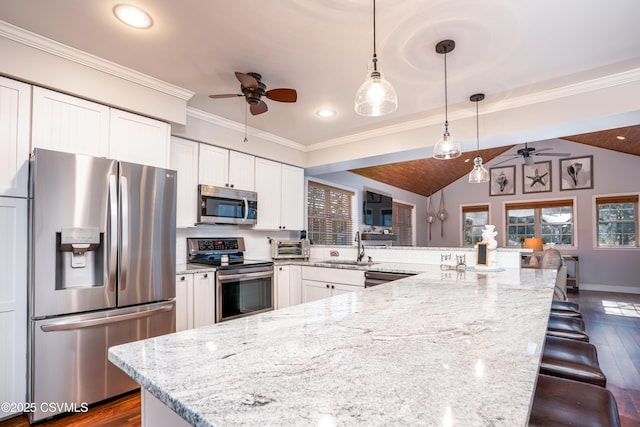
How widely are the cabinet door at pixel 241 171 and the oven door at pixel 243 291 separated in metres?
1.00

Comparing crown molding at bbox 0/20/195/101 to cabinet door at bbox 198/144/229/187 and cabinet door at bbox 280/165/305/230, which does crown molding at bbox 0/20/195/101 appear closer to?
cabinet door at bbox 198/144/229/187

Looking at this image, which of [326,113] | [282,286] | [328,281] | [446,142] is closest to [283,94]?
[326,113]

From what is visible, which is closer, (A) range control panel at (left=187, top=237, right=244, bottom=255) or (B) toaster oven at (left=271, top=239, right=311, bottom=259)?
A: (A) range control panel at (left=187, top=237, right=244, bottom=255)

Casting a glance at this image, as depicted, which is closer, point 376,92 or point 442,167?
point 376,92

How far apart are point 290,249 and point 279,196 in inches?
27.9

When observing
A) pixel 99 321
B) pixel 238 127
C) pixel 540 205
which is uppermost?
pixel 238 127

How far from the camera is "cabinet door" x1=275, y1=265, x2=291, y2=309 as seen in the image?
377 cm

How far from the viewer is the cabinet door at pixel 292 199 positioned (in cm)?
437

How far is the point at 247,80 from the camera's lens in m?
2.45

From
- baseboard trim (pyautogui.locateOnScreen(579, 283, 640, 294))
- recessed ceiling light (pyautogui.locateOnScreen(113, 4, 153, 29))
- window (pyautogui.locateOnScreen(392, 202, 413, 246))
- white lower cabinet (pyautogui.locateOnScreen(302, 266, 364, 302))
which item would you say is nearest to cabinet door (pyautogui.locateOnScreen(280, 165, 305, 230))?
white lower cabinet (pyautogui.locateOnScreen(302, 266, 364, 302))

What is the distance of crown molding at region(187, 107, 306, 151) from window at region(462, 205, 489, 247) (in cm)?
637

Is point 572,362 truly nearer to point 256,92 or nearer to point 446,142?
point 446,142

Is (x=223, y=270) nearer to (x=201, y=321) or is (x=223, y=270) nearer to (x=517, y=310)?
(x=201, y=321)

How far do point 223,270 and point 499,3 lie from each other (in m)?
2.91
